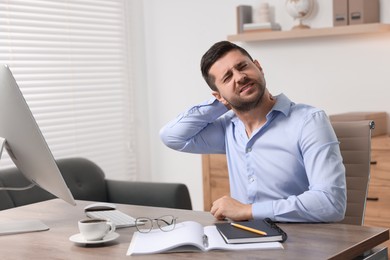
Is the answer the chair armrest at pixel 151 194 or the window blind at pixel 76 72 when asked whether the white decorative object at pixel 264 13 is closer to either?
the window blind at pixel 76 72

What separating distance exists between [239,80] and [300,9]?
7.45ft

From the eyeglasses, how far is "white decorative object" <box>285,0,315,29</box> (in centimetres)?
255

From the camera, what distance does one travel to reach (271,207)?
2477 mm

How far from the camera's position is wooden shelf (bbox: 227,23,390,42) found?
4508 mm

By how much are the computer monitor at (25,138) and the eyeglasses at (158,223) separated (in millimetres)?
269

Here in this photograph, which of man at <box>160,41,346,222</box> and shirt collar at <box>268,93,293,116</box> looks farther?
shirt collar at <box>268,93,293,116</box>

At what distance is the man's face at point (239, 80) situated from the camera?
274 centimetres

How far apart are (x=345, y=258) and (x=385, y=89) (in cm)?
278

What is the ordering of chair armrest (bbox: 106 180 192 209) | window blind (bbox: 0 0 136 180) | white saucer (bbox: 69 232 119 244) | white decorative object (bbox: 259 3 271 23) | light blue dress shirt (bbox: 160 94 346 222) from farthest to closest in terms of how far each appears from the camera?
1. white decorative object (bbox: 259 3 271 23)
2. window blind (bbox: 0 0 136 180)
3. chair armrest (bbox: 106 180 192 209)
4. light blue dress shirt (bbox: 160 94 346 222)
5. white saucer (bbox: 69 232 119 244)

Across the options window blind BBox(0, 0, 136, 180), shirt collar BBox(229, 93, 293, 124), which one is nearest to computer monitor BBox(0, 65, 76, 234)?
shirt collar BBox(229, 93, 293, 124)

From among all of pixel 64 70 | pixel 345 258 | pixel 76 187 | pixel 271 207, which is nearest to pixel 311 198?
pixel 271 207

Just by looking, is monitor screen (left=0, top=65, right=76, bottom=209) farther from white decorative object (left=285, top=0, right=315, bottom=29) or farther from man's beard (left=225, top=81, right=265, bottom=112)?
white decorative object (left=285, top=0, right=315, bottom=29)

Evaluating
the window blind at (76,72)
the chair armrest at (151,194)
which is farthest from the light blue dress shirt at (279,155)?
the window blind at (76,72)

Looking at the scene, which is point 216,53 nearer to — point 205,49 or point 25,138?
point 25,138
